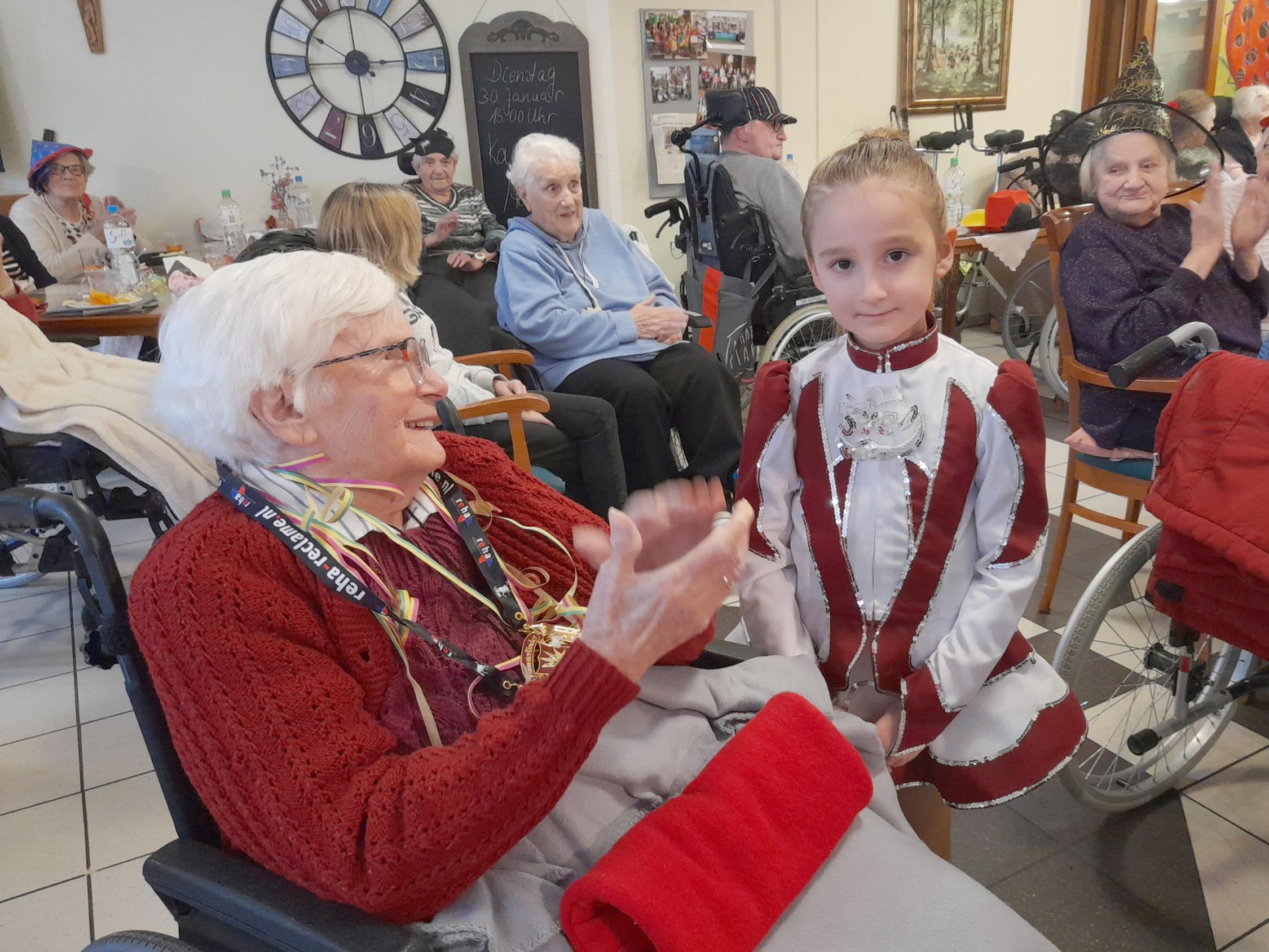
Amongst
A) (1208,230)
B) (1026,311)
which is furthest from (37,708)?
(1026,311)

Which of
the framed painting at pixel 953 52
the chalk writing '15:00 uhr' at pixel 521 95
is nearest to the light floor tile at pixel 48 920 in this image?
the chalk writing '15:00 uhr' at pixel 521 95

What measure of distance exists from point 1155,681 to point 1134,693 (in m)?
0.14

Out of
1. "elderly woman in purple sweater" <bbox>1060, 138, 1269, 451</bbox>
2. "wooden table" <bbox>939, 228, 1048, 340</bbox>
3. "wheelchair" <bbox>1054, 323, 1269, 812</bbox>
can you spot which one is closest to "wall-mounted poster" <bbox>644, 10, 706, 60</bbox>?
"wooden table" <bbox>939, 228, 1048, 340</bbox>

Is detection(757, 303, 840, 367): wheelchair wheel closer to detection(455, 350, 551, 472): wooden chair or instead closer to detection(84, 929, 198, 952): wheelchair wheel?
detection(455, 350, 551, 472): wooden chair

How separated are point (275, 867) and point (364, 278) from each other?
0.64 meters

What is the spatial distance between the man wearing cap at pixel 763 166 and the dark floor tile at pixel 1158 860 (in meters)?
2.57

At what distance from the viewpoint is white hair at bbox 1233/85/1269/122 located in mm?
4145

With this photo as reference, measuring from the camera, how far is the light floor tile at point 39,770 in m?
2.06

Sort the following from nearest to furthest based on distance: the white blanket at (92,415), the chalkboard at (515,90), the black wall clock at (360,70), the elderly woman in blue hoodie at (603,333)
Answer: the white blanket at (92,415) → the elderly woman in blue hoodie at (603,333) → the black wall clock at (360,70) → the chalkboard at (515,90)

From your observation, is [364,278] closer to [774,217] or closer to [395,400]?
[395,400]

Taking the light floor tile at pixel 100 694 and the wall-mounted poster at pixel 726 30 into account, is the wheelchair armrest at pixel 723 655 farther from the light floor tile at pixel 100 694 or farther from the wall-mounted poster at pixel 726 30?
the wall-mounted poster at pixel 726 30

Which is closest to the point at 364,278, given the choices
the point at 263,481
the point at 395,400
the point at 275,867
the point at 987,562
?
the point at 395,400

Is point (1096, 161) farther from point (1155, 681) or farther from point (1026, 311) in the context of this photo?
point (1026, 311)

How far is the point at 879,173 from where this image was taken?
1088 millimetres
